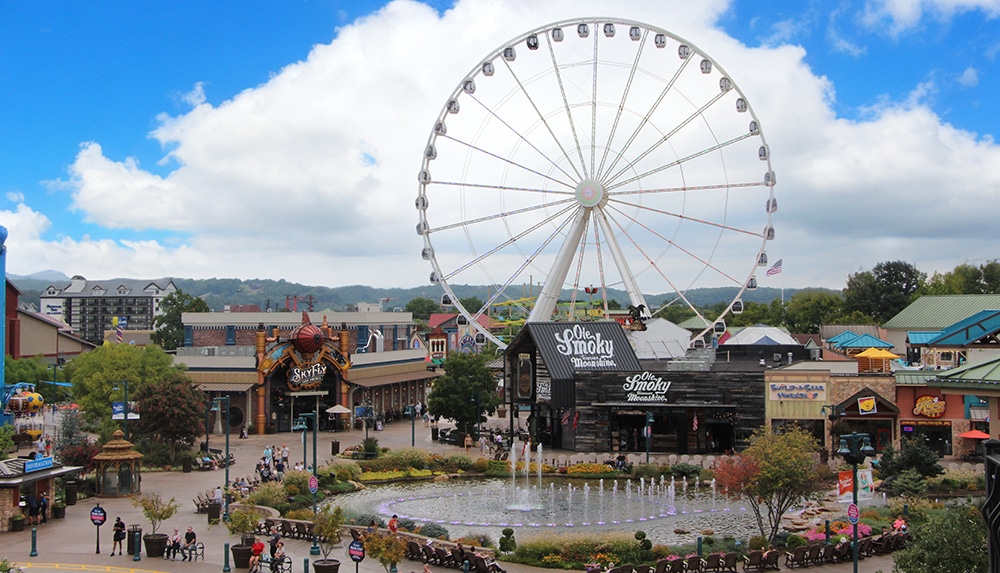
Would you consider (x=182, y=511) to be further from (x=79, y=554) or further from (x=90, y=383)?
(x=90, y=383)

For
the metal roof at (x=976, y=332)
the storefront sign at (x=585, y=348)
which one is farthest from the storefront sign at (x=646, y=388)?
the metal roof at (x=976, y=332)

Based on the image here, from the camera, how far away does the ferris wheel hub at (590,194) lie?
5425 cm

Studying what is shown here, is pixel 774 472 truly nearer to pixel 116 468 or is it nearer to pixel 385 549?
pixel 385 549

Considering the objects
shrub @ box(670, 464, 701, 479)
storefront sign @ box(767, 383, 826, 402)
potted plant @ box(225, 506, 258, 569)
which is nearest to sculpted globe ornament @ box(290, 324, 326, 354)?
shrub @ box(670, 464, 701, 479)

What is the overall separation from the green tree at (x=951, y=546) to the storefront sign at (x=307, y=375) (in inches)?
1828

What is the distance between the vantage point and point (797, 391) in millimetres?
46625

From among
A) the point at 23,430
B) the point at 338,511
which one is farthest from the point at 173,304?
the point at 338,511

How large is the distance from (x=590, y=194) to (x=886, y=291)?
299 feet

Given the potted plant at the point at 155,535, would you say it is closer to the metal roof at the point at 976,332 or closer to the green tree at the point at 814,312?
the metal roof at the point at 976,332

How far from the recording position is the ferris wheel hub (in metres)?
54.2

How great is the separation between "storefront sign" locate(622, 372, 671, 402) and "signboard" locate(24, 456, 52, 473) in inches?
1059

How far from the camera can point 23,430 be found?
190 ft

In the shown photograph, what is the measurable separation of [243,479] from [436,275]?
2157 cm

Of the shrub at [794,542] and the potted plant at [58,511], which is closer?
the shrub at [794,542]
